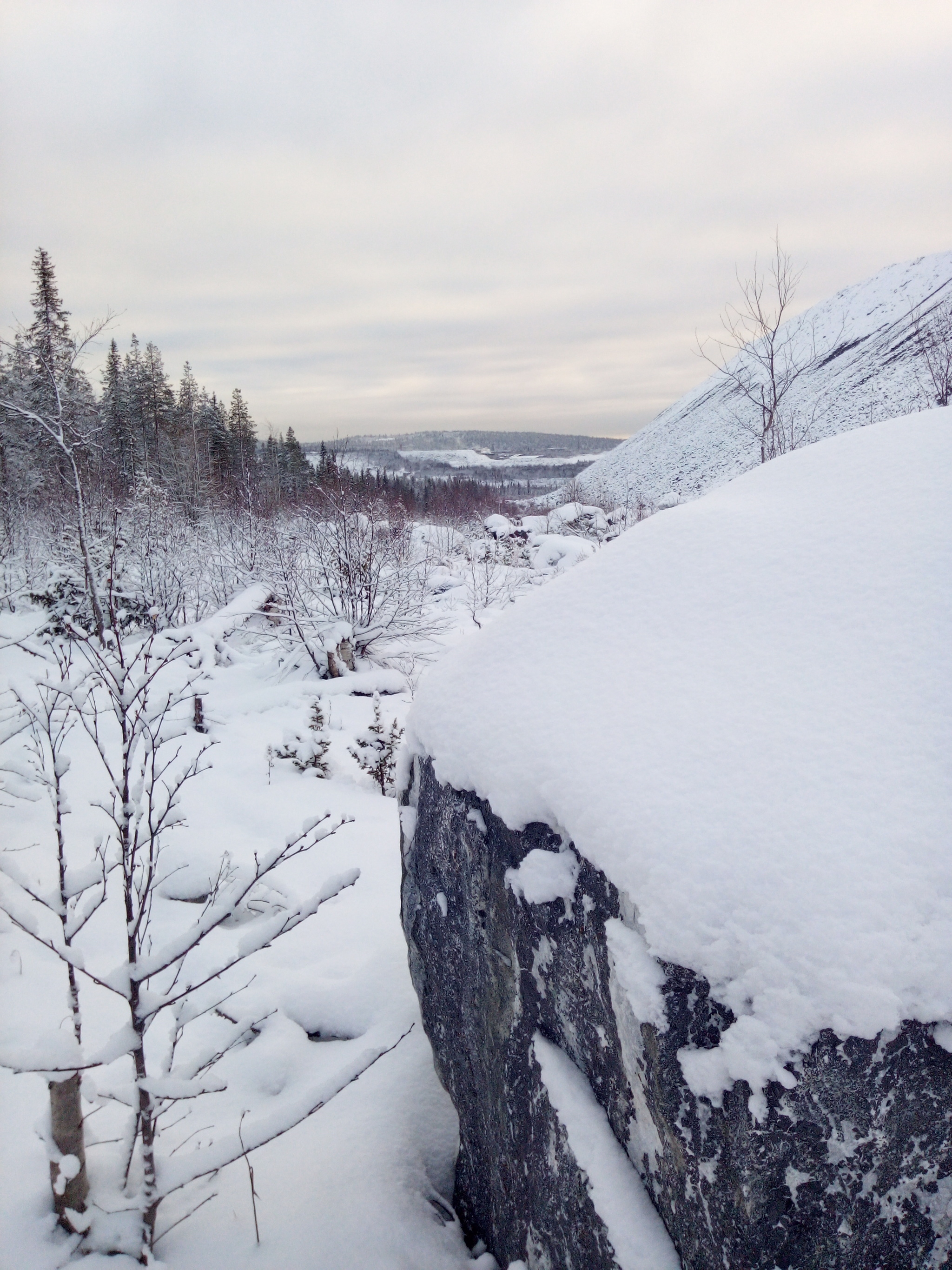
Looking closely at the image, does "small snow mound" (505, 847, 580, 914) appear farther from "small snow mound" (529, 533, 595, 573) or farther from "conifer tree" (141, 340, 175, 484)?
"conifer tree" (141, 340, 175, 484)

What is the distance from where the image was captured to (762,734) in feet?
5.56

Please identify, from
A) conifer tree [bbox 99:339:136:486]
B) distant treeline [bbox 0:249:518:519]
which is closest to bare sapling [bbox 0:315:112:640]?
distant treeline [bbox 0:249:518:519]

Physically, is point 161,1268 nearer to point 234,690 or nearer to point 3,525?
point 234,690

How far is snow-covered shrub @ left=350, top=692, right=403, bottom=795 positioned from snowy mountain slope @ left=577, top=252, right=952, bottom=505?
29442mm

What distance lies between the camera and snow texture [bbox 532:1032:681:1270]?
160cm

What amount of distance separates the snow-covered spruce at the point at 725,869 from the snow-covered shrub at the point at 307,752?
4.84m

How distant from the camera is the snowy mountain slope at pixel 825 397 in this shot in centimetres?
4366

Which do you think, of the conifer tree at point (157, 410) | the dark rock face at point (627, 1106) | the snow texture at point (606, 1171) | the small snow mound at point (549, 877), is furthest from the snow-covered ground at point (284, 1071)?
the conifer tree at point (157, 410)

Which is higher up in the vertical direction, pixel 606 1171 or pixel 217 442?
pixel 217 442

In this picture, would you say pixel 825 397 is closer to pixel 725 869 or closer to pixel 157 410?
pixel 157 410

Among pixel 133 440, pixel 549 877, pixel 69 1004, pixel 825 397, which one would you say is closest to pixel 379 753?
pixel 69 1004

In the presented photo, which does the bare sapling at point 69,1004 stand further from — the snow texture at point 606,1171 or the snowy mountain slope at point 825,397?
the snowy mountain slope at point 825,397

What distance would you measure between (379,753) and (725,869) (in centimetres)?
628

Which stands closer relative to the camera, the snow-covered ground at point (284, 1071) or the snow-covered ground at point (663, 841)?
the snow-covered ground at point (663, 841)
